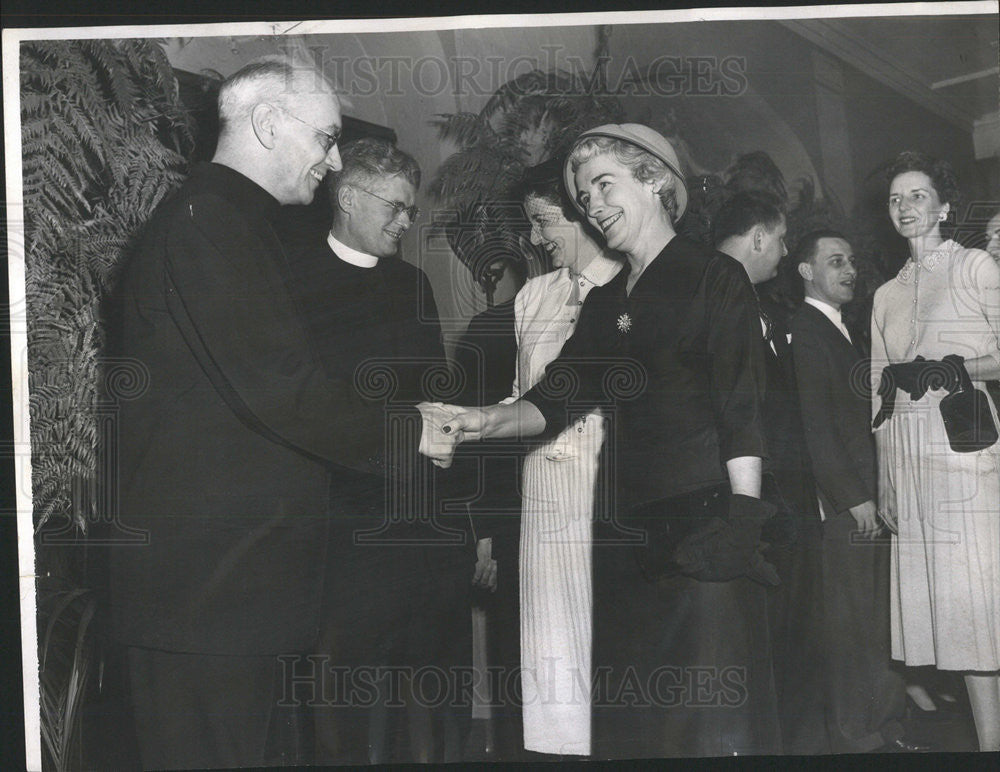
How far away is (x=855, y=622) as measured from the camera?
3.33m

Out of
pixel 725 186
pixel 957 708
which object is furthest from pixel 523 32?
pixel 957 708

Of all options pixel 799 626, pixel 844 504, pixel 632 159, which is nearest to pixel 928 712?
pixel 799 626

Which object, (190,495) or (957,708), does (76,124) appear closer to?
(190,495)

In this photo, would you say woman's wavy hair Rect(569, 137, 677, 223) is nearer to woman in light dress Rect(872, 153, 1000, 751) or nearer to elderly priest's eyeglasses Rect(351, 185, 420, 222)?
elderly priest's eyeglasses Rect(351, 185, 420, 222)

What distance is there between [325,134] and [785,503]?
6.83 ft

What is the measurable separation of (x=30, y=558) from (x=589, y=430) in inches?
80.9

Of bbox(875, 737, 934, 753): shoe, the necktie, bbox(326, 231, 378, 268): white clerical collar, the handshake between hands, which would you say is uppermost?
bbox(326, 231, 378, 268): white clerical collar

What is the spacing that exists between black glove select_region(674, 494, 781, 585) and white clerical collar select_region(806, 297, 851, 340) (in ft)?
2.23

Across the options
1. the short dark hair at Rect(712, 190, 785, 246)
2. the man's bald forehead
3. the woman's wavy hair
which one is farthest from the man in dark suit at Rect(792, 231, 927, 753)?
the man's bald forehead

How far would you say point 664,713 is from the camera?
3.35 m

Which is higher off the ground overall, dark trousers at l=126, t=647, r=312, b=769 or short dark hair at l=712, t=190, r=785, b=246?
short dark hair at l=712, t=190, r=785, b=246

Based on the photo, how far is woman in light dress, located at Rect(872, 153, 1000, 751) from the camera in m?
3.32

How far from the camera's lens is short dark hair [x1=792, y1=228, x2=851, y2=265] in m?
3.34

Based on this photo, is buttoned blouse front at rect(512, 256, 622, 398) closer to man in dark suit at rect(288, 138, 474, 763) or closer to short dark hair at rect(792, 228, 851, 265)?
man in dark suit at rect(288, 138, 474, 763)
